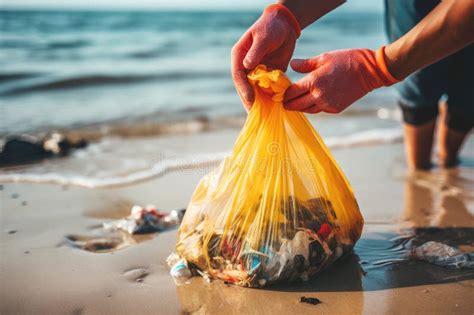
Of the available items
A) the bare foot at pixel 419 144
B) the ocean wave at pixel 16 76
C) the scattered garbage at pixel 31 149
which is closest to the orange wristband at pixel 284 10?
the bare foot at pixel 419 144

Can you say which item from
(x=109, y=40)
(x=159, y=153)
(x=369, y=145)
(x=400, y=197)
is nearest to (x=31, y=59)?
(x=109, y=40)

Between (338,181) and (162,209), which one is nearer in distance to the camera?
(338,181)

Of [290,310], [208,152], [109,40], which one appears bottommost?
[290,310]

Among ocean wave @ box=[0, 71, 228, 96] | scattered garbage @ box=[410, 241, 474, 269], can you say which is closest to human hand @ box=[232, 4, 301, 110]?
scattered garbage @ box=[410, 241, 474, 269]

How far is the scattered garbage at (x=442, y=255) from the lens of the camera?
202 cm

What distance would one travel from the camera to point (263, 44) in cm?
195

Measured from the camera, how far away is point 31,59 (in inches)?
372

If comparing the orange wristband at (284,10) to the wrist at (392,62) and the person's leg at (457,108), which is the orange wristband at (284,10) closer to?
the wrist at (392,62)

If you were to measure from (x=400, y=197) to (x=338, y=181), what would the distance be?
1.02 meters

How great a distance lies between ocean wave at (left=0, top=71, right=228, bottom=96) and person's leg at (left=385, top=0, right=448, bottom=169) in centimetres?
477

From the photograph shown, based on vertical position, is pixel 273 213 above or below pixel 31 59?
below

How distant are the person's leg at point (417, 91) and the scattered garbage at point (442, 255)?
124 cm

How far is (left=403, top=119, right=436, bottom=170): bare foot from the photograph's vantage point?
330cm

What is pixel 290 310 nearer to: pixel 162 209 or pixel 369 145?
pixel 162 209
